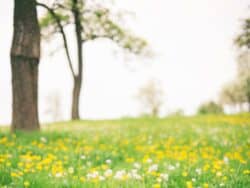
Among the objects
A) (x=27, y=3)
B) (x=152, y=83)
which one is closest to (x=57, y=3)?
(x=27, y=3)

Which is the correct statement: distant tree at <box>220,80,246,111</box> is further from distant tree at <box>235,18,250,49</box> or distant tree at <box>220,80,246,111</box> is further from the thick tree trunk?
the thick tree trunk

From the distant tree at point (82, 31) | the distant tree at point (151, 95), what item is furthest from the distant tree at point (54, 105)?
the distant tree at point (82, 31)

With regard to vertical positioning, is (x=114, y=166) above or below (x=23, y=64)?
below

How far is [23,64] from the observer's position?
9109 millimetres

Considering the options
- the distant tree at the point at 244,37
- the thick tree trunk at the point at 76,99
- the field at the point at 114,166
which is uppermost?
the distant tree at the point at 244,37

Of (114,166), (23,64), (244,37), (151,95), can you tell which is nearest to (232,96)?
(151,95)

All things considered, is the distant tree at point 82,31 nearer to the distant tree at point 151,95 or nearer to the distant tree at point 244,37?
the distant tree at point 244,37

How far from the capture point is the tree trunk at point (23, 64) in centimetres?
905

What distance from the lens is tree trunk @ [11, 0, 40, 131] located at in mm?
9047

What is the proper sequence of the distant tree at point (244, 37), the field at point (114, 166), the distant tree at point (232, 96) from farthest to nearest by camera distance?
1. the distant tree at point (232, 96)
2. the distant tree at point (244, 37)
3. the field at point (114, 166)

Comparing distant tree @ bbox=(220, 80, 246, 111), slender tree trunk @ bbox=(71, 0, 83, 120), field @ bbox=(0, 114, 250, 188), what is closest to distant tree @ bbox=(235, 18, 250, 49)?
slender tree trunk @ bbox=(71, 0, 83, 120)

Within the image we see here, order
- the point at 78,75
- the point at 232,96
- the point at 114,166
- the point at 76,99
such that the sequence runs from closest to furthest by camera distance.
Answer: the point at 114,166, the point at 76,99, the point at 78,75, the point at 232,96

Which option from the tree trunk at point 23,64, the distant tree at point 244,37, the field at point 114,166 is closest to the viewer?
the field at point 114,166

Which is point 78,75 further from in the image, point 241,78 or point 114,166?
point 241,78
